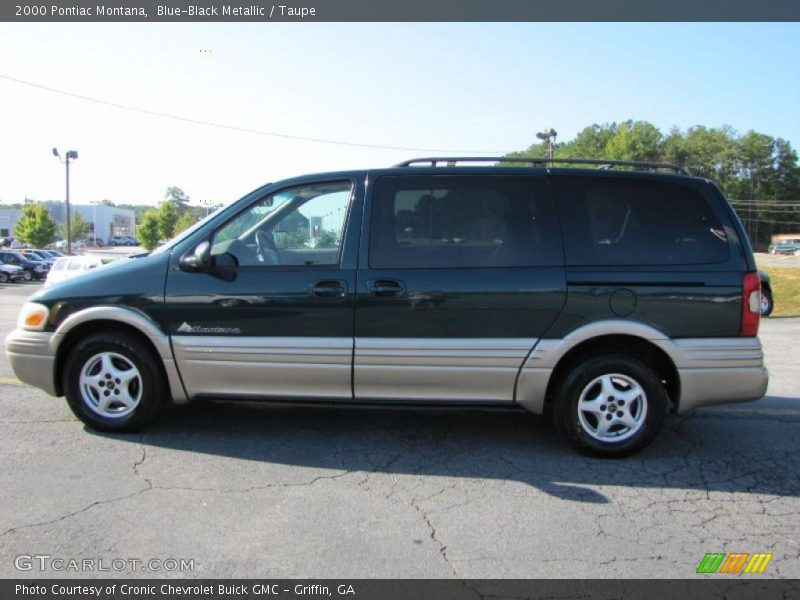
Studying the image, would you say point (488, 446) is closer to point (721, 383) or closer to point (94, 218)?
point (721, 383)

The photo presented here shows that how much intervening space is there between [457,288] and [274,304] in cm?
127

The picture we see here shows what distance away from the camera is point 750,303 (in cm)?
395

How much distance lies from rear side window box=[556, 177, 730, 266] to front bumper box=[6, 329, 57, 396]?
3801 millimetres

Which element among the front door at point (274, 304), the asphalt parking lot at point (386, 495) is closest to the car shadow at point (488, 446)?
the asphalt parking lot at point (386, 495)

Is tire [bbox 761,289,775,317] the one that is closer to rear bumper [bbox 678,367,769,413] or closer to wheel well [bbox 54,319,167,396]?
rear bumper [bbox 678,367,769,413]

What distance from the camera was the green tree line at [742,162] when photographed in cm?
10562

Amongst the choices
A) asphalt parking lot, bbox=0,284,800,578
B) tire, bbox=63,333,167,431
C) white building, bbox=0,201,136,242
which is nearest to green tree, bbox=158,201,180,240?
white building, bbox=0,201,136,242

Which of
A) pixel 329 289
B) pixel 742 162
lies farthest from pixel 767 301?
pixel 742 162

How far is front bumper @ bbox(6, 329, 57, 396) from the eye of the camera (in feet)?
14.2

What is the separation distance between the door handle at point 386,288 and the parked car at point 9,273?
3298 centimetres

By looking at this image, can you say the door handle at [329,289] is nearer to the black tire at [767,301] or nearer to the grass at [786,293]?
the black tire at [767,301]

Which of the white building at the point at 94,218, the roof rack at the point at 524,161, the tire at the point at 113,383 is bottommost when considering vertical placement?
the tire at the point at 113,383
